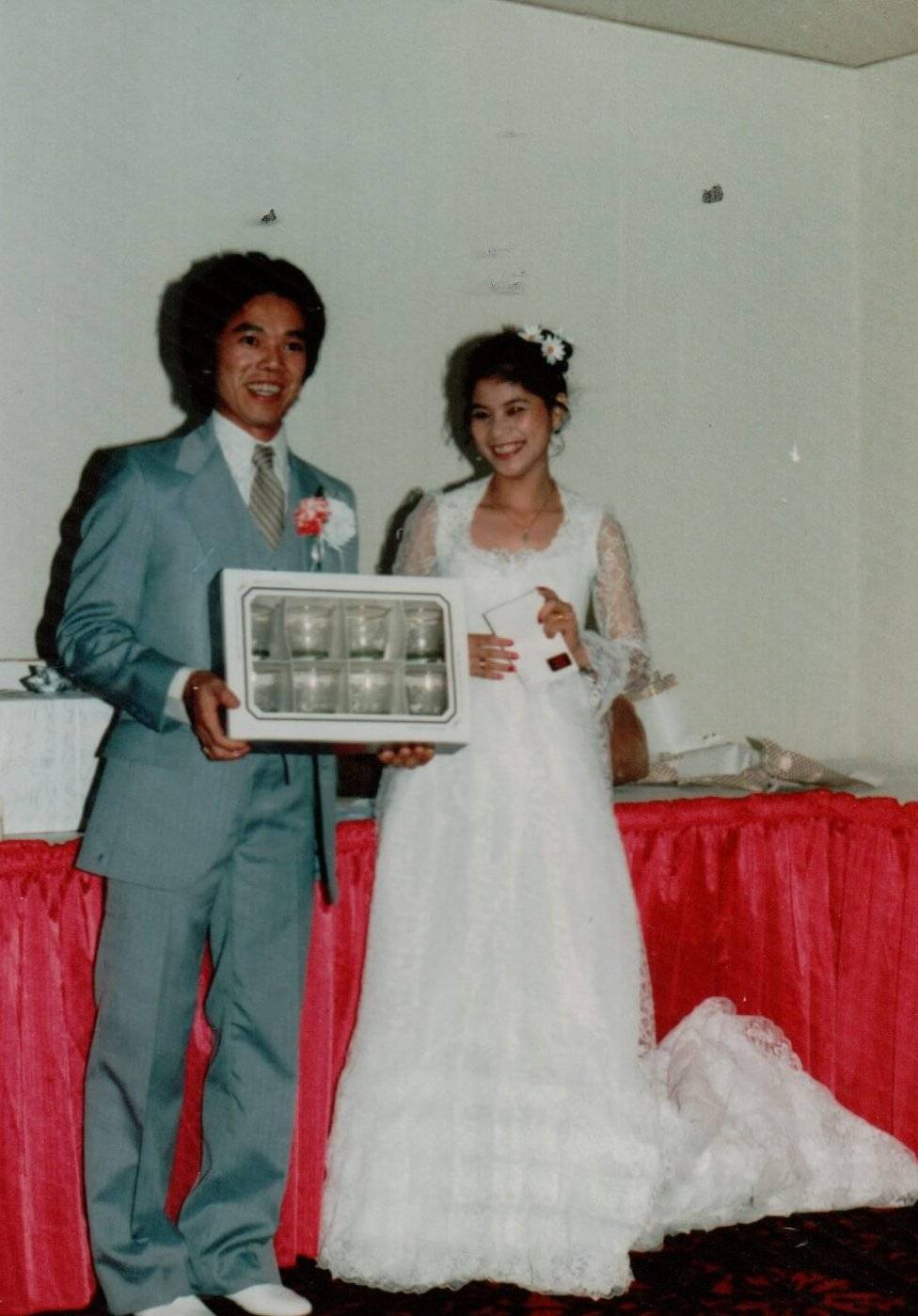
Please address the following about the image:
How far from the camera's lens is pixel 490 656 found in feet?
8.51

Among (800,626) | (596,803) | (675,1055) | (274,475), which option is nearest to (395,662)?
(274,475)

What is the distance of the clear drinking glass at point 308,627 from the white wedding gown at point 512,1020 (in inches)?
20.2

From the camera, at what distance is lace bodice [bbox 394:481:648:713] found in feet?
9.03

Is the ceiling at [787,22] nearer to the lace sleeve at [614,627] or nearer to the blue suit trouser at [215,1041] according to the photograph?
the lace sleeve at [614,627]

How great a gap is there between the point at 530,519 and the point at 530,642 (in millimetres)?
333

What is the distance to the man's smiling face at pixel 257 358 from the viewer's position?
7.75 ft

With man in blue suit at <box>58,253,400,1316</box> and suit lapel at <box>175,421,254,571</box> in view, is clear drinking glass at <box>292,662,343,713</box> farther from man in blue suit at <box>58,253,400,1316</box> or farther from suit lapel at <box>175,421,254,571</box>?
suit lapel at <box>175,421,254,571</box>

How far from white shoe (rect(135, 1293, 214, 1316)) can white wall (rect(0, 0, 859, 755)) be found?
1.92 metres

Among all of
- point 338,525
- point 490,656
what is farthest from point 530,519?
point 338,525

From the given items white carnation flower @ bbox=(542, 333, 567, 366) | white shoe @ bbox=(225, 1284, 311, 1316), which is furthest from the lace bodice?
white shoe @ bbox=(225, 1284, 311, 1316)

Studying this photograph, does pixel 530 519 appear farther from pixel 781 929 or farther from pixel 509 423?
A: pixel 781 929

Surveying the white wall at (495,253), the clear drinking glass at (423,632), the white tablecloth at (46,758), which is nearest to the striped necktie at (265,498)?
the clear drinking glass at (423,632)

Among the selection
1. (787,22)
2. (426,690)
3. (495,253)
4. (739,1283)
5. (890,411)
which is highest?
(787,22)

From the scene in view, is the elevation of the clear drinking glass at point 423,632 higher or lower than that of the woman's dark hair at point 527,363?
lower
